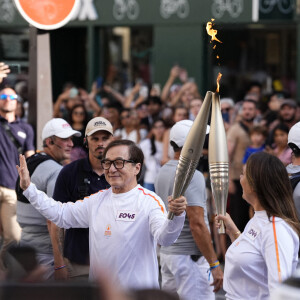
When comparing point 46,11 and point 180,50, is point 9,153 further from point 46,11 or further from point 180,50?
point 180,50

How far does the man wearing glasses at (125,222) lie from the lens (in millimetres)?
5238

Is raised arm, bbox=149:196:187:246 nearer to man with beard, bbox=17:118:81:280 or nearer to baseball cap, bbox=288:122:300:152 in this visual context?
baseball cap, bbox=288:122:300:152

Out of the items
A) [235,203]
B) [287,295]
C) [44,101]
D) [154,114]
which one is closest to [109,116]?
[154,114]

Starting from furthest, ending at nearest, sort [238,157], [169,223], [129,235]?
[238,157] < [129,235] < [169,223]

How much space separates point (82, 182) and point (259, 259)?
2175 millimetres

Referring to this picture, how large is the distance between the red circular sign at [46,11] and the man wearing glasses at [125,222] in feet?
8.37

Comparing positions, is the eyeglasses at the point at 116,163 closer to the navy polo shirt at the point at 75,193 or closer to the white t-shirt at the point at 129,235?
the white t-shirt at the point at 129,235

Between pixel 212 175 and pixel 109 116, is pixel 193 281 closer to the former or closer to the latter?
pixel 212 175

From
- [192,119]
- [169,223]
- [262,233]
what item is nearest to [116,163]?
[169,223]

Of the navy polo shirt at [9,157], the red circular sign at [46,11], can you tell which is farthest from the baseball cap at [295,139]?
the navy polo shirt at [9,157]

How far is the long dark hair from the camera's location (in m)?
4.77

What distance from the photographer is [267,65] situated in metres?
21.5

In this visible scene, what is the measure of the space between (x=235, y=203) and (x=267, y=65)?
36.0ft

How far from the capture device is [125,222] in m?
5.33
